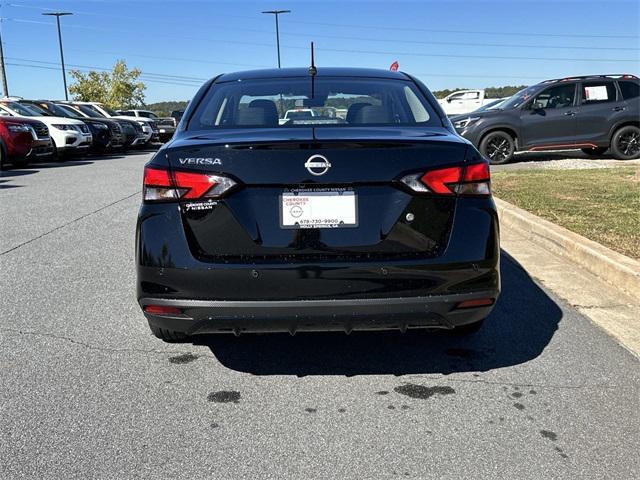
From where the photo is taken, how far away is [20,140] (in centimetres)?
1474

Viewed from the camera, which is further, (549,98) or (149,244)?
(549,98)

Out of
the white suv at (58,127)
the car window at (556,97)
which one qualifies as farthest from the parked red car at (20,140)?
the car window at (556,97)

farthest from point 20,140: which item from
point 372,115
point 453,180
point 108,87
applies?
point 108,87

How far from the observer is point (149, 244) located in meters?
2.96

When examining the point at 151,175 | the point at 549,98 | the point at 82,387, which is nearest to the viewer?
the point at 151,175

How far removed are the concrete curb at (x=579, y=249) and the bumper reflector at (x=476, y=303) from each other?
1920mm

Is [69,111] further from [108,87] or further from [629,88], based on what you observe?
[108,87]

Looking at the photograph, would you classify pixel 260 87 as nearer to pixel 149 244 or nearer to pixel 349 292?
pixel 149 244

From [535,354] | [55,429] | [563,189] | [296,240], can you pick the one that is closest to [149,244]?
[296,240]

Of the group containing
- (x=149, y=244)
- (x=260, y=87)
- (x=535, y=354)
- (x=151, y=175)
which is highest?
(x=260, y=87)

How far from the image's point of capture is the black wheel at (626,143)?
1388 centimetres

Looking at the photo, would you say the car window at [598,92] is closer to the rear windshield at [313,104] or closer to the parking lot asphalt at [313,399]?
the parking lot asphalt at [313,399]

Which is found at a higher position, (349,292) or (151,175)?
(151,175)

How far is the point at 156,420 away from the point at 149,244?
0.79 m
